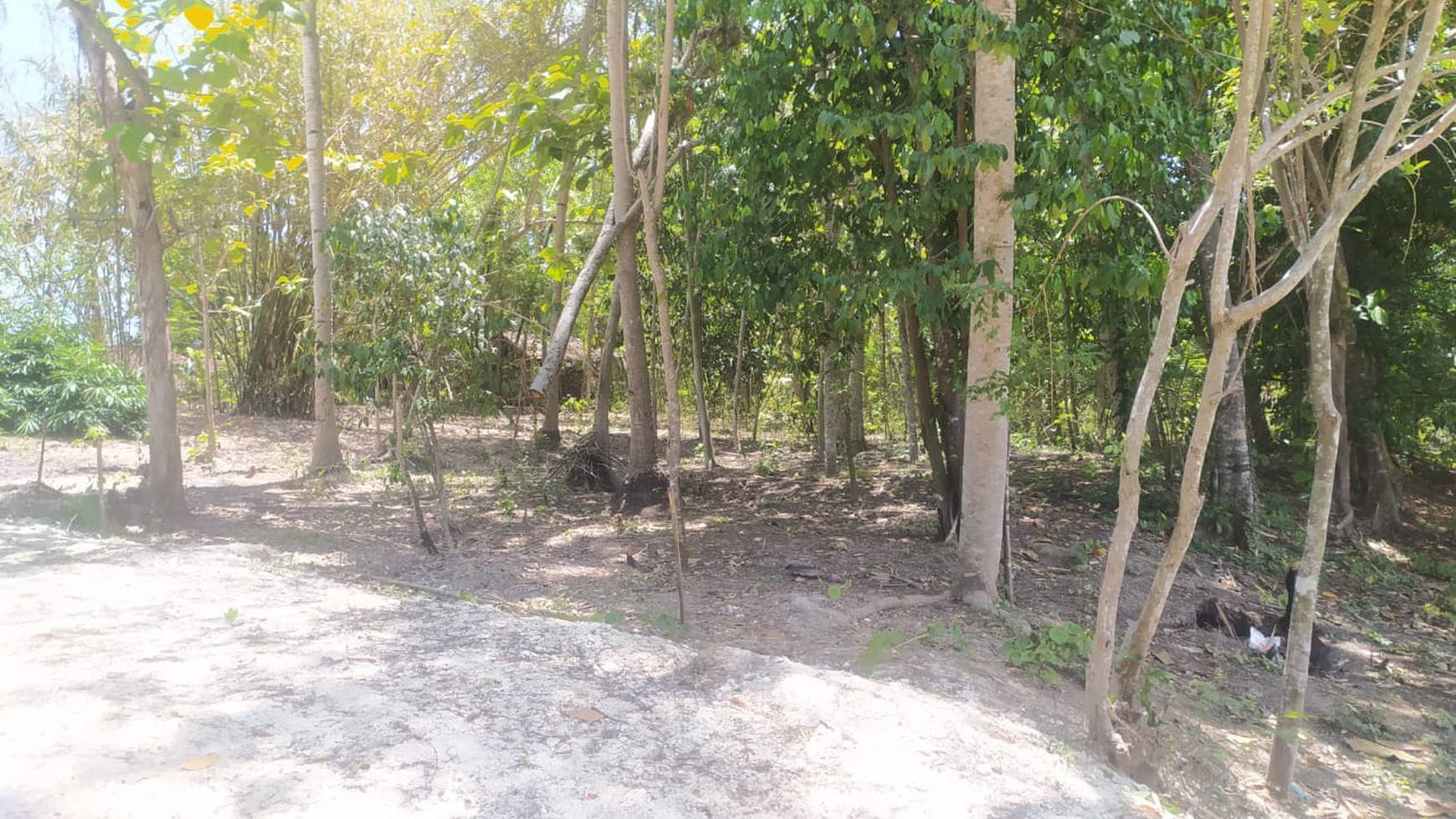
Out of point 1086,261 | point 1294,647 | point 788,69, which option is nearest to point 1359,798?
point 1294,647

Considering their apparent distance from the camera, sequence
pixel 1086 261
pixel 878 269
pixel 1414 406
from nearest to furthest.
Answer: pixel 1086 261, pixel 878 269, pixel 1414 406

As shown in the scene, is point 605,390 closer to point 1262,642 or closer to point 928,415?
point 928,415

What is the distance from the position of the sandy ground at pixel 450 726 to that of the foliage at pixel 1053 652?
0.83 meters

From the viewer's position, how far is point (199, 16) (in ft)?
18.9

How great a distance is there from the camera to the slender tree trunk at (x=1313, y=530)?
13.1 feet

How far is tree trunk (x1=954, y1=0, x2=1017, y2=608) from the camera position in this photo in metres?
5.48

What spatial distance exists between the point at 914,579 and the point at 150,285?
6135mm

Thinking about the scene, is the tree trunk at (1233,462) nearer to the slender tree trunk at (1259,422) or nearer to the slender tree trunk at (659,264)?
the slender tree trunk at (1259,422)

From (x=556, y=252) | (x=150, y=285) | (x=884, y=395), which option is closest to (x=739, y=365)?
(x=556, y=252)

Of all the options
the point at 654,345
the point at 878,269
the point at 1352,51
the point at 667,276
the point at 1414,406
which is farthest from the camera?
the point at 654,345

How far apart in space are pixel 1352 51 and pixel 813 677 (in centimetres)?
777

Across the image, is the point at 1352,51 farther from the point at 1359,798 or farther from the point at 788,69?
the point at 1359,798

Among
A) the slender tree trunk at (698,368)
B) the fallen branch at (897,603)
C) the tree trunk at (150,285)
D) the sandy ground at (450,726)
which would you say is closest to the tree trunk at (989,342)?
the fallen branch at (897,603)

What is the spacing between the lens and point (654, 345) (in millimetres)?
12633
